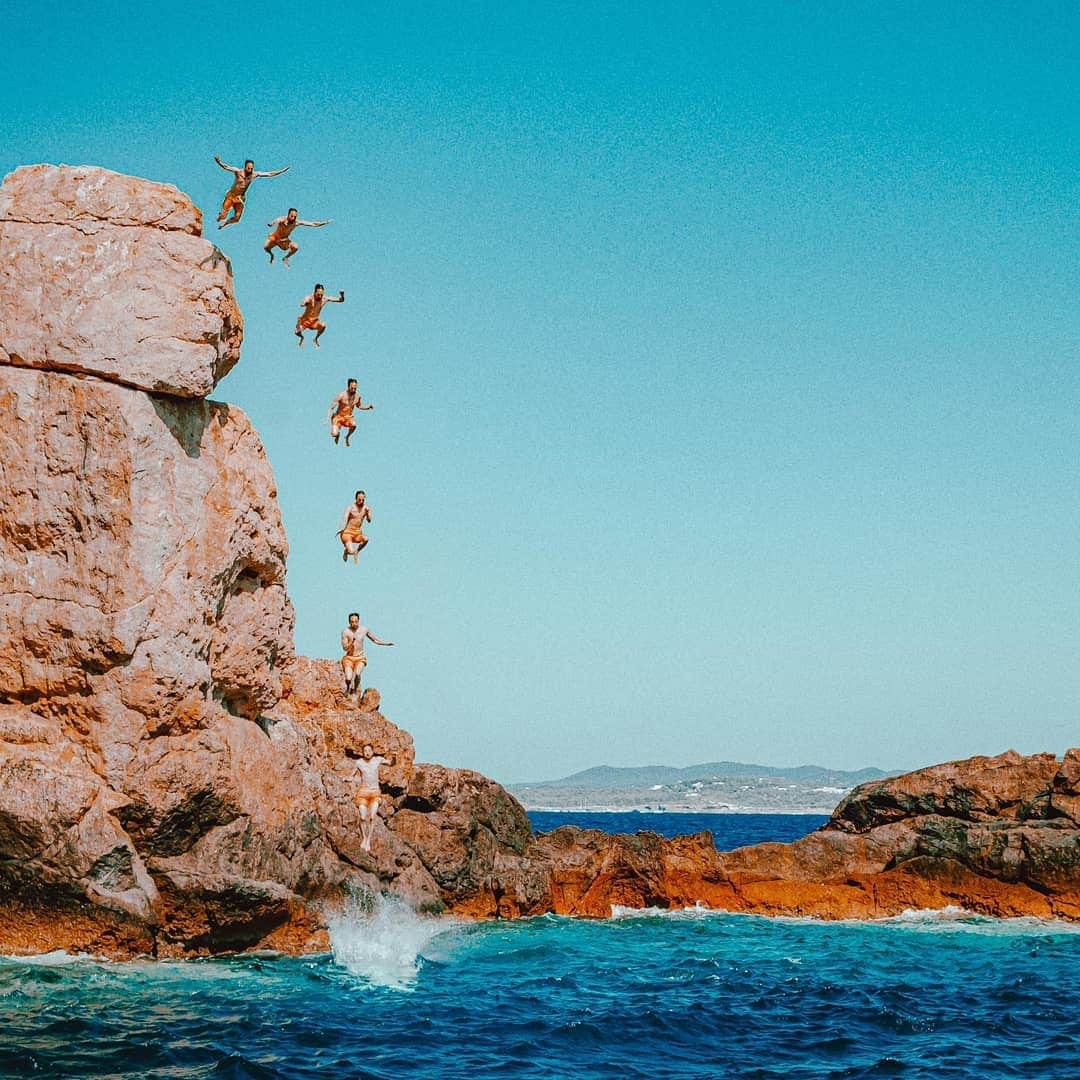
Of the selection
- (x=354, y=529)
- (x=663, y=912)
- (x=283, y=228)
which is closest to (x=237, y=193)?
(x=283, y=228)

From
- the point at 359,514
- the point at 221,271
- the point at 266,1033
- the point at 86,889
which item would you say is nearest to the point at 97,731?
the point at 86,889

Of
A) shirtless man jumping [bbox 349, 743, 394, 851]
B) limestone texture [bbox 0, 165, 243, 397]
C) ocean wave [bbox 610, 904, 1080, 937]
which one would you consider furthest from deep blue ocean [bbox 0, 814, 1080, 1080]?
limestone texture [bbox 0, 165, 243, 397]

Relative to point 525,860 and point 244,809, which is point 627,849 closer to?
point 525,860

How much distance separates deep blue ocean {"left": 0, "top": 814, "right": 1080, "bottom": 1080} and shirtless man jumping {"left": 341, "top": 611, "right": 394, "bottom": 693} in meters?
7.82

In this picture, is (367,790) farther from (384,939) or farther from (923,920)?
(923,920)

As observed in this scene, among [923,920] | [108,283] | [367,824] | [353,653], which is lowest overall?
[923,920]

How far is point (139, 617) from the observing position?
22.8 meters

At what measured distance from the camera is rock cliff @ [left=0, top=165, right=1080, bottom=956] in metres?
21.1

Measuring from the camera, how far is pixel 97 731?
22312mm

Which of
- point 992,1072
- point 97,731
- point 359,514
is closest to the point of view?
point 992,1072

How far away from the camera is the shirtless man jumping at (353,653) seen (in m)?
34.0

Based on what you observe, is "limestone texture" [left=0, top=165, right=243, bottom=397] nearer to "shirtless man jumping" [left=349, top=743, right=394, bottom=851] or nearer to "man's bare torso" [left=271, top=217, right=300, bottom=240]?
"man's bare torso" [left=271, top=217, right=300, bottom=240]

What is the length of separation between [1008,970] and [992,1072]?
9945 mm

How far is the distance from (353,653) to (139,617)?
1175 cm
